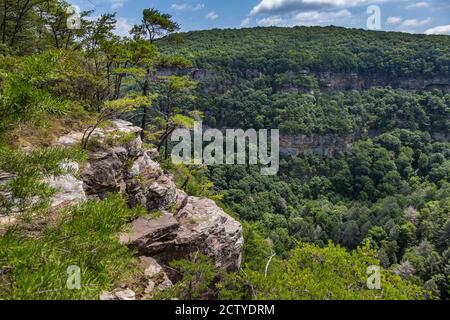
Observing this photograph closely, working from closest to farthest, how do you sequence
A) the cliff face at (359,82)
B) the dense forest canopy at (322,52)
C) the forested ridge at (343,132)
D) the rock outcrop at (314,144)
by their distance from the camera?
the forested ridge at (343,132) → the rock outcrop at (314,144) → the cliff face at (359,82) → the dense forest canopy at (322,52)

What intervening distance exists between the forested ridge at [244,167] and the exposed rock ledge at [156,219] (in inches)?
14.8

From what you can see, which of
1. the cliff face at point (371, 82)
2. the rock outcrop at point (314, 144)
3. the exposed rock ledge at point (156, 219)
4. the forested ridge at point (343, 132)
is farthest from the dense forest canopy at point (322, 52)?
the exposed rock ledge at point (156, 219)

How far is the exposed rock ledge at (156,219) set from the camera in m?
11.2

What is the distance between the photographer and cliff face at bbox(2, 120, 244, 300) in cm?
1122

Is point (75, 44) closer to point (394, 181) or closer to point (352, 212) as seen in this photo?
point (352, 212)

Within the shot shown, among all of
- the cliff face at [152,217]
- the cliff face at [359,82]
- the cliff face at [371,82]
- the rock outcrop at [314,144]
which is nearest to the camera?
the cliff face at [152,217]

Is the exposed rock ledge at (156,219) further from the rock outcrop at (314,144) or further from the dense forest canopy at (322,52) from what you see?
the dense forest canopy at (322,52)

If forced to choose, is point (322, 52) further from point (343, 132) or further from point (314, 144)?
point (314, 144)

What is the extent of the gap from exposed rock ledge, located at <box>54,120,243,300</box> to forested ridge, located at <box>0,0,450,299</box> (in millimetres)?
376

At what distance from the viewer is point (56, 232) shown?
207 inches

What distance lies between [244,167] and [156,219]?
129 ft

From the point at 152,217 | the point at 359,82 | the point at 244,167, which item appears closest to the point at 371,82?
the point at 359,82

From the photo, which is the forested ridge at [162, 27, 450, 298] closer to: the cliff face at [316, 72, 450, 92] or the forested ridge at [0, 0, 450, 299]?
the forested ridge at [0, 0, 450, 299]

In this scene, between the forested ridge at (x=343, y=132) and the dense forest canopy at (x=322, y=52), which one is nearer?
the forested ridge at (x=343, y=132)
